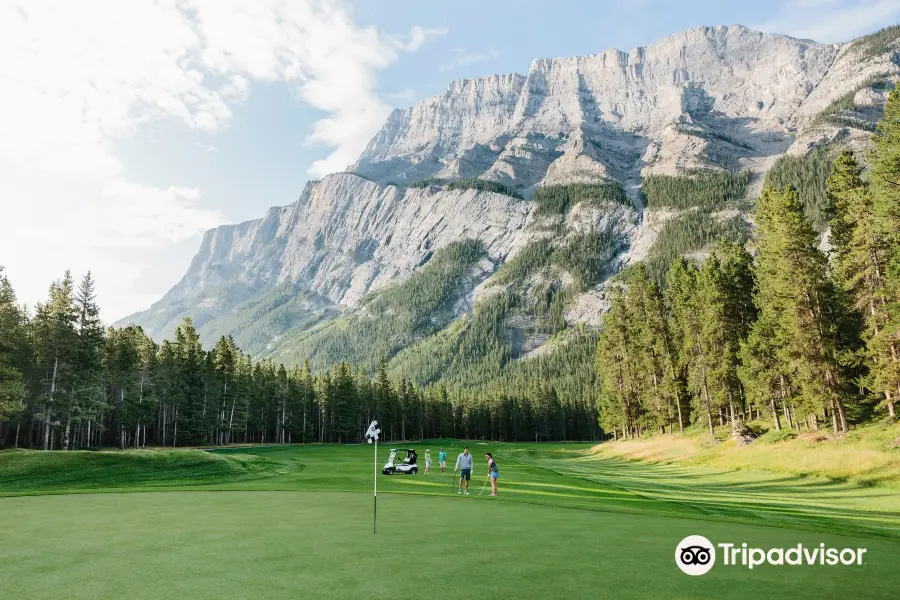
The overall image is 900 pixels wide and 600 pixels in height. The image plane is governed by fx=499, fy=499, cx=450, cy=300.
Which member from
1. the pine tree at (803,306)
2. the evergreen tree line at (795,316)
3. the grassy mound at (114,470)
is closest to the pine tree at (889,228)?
the evergreen tree line at (795,316)

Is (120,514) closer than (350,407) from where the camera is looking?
Yes

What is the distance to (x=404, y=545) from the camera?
980 cm

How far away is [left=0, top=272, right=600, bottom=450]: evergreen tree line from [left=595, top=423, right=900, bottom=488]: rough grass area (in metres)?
54.2

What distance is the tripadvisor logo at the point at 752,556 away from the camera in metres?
8.42

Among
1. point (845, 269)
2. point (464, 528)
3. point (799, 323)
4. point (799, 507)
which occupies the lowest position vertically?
point (799, 507)

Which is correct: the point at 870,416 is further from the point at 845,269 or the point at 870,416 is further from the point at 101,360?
the point at 101,360

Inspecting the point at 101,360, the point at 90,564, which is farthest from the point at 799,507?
the point at 101,360

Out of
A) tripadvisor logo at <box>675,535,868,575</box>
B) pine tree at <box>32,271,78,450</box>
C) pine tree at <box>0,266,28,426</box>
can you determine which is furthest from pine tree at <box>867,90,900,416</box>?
pine tree at <box>32,271,78,450</box>

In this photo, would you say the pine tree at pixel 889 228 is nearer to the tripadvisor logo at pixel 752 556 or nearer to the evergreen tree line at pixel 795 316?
the evergreen tree line at pixel 795 316

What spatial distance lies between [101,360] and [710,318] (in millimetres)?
66919

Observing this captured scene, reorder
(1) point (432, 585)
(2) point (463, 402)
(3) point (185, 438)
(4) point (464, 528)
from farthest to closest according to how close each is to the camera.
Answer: (2) point (463, 402) < (3) point (185, 438) < (4) point (464, 528) < (1) point (432, 585)

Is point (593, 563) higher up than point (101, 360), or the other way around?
point (101, 360)

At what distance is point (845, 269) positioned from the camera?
111 feet

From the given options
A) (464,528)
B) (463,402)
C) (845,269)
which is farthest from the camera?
(463,402)
